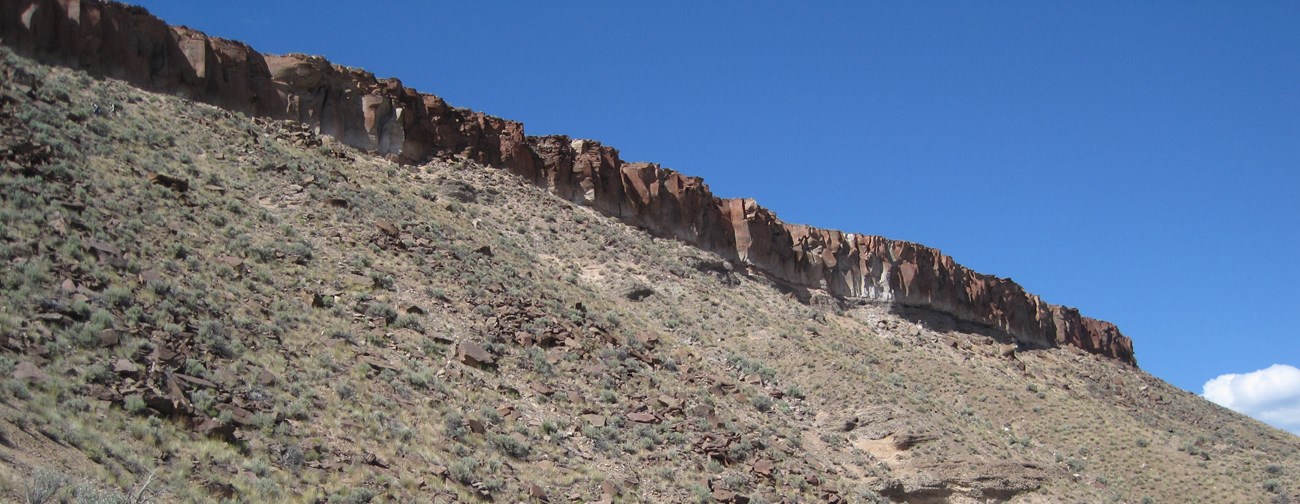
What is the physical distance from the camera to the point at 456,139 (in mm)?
39344

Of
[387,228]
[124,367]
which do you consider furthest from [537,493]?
[387,228]

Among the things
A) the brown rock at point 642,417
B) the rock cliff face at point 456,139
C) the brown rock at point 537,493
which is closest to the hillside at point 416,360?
the brown rock at point 537,493

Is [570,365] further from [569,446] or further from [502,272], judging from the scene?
[502,272]

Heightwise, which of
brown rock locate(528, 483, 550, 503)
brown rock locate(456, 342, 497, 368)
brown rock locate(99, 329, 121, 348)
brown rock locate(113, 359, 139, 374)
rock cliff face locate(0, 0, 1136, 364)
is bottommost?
brown rock locate(528, 483, 550, 503)

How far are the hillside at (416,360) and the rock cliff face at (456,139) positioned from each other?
3.43 feet

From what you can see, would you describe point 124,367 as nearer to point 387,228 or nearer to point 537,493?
point 537,493

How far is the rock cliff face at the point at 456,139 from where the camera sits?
102 ft

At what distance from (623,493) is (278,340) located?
6934 millimetres

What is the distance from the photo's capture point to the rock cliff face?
31.1 metres

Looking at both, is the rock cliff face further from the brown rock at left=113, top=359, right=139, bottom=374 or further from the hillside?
the brown rock at left=113, top=359, right=139, bottom=374

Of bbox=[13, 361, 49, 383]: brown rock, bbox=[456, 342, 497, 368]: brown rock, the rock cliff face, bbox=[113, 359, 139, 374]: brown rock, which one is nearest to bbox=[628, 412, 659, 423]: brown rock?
bbox=[456, 342, 497, 368]: brown rock

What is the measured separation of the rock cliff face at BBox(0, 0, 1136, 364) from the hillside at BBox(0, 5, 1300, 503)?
1.04 m

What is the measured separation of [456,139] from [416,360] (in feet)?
65.4

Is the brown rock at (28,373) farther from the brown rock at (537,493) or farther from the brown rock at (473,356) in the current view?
the brown rock at (473,356)
